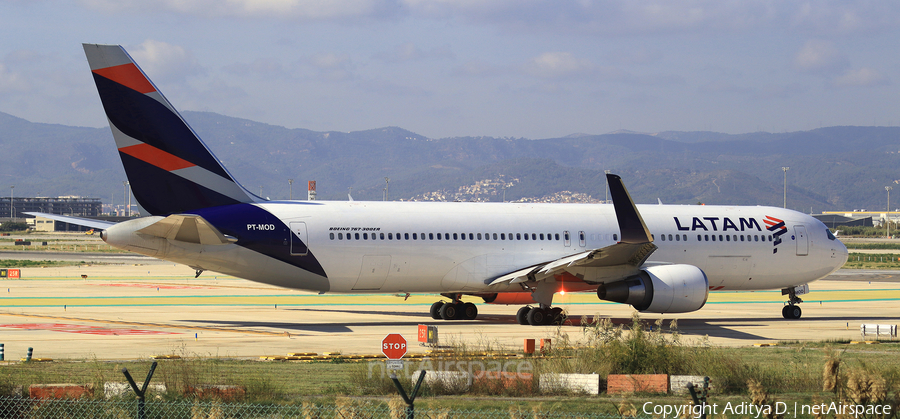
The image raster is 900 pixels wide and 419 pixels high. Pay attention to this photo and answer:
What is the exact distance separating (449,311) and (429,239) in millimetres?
3305

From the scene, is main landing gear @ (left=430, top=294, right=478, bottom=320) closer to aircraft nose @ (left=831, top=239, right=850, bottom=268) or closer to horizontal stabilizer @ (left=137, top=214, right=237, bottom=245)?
horizontal stabilizer @ (left=137, top=214, right=237, bottom=245)

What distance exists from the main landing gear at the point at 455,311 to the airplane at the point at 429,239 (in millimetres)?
56

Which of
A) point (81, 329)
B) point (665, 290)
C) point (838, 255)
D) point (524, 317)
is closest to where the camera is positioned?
point (81, 329)

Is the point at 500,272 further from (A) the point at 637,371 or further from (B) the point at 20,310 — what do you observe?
(B) the point at 20,310

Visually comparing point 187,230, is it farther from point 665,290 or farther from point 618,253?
A: point 665,290

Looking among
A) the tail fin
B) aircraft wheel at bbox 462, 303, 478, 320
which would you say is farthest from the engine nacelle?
the tail fin

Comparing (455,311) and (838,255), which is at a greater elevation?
(838,255)

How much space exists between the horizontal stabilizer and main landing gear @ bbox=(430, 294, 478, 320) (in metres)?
7.76

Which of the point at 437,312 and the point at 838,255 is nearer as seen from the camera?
the point at 437,312

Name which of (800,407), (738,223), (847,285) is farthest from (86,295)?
(847,285)

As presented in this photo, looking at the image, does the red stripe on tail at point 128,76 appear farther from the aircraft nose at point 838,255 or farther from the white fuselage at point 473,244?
the aircraft nose at point 838,255

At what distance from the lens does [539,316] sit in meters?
27.6

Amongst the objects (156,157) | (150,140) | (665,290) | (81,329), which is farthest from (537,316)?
(81,329)

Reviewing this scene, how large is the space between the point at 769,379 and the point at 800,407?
231 cm
